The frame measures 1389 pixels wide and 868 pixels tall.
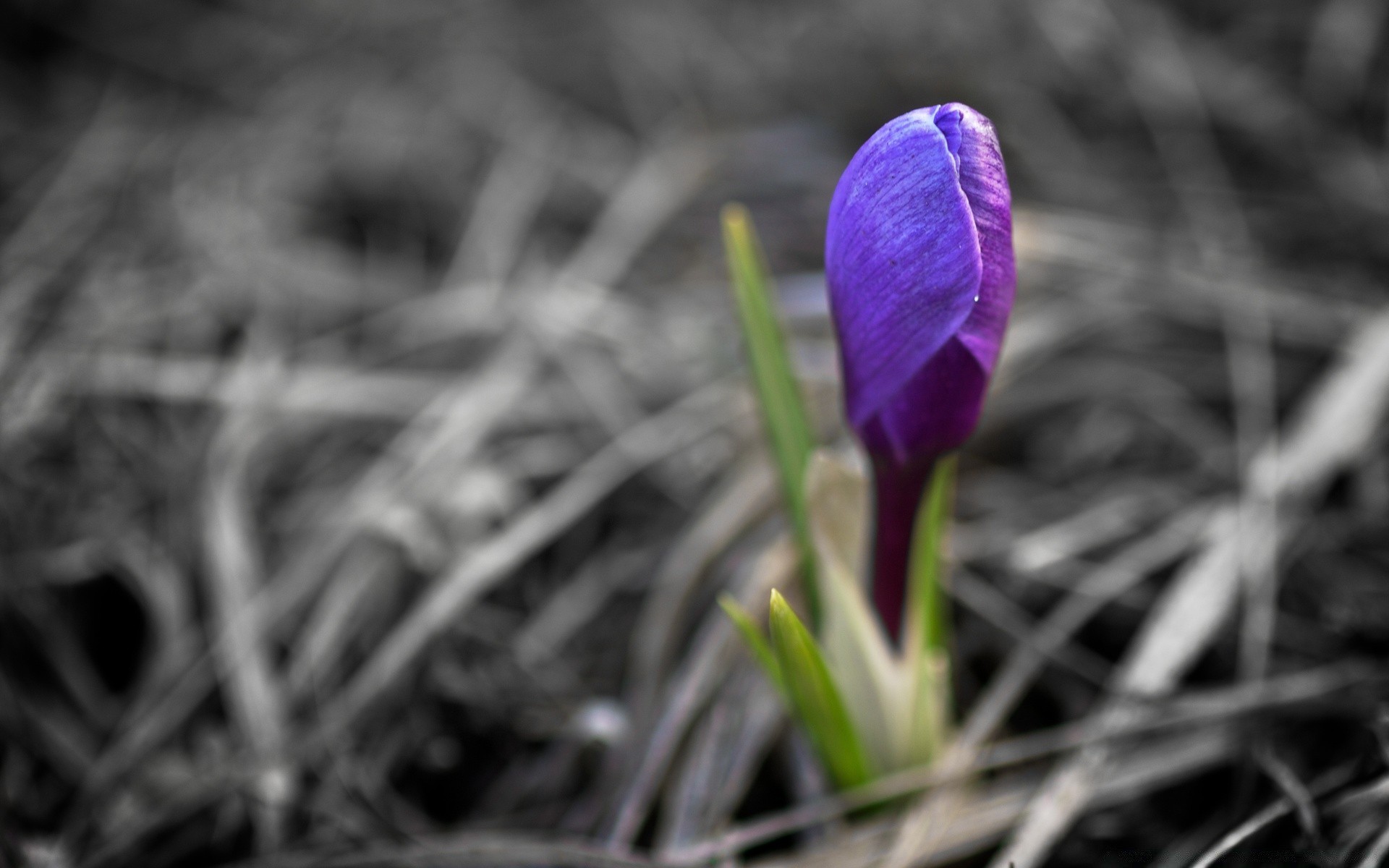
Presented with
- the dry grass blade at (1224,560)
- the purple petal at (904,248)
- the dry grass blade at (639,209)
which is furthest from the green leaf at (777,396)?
the dry grass blade at (639,209)

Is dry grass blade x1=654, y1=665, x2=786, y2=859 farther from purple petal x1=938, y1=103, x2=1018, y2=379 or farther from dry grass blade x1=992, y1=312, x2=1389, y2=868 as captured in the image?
purple petal x1=938, y1=103, x2=1018, y2=379

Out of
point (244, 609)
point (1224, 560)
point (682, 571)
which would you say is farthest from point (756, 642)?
point (244, 609)

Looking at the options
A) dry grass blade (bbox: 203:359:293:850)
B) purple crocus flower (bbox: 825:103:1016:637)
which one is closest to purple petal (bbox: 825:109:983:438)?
purple crocus flower (bbox: 825:103:1016:637)

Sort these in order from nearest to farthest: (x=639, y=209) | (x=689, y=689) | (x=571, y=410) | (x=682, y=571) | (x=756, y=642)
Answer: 1. (x=756, y=642)
2. (x=689, y=689)
3. (x=682, y=571)
4. (x=571, y=410)
5. (x=639, y=209)

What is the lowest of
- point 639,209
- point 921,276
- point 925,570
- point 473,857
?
point 473,857

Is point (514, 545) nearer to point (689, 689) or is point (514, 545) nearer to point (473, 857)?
point (689, 689)

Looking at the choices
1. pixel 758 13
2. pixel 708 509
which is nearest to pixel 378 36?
pixel 758 13
